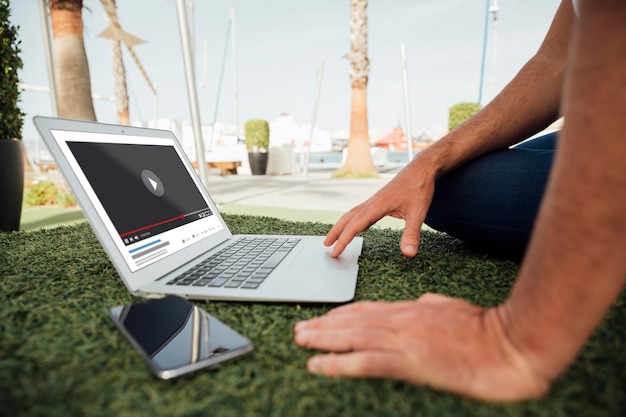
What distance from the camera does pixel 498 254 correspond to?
4.59 ft

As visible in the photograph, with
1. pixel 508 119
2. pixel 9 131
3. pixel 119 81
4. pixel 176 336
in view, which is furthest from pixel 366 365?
pixel 119 81

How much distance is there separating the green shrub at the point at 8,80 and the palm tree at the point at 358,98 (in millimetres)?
6728

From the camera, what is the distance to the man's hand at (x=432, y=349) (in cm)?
52

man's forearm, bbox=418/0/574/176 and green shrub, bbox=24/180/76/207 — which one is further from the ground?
man's forearm, bbox=418/0/574/176

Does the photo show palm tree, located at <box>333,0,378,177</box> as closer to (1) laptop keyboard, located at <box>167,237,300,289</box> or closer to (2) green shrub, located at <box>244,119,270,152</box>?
(2) green shrub, located at <box>244,119,270,152</box>

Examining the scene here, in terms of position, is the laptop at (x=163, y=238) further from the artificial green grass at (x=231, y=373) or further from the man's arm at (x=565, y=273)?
the man's arm at (x=565, y=273)

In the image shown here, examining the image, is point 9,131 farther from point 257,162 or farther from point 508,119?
point 257,162

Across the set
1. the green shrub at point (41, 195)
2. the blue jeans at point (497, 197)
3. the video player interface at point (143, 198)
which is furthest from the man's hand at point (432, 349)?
the green shrub at point (41, 195)

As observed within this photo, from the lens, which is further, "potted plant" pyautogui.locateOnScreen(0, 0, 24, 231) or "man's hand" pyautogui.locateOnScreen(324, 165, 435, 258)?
"potted plant" pyautogui.locateOnScreen(0, 0, 24, 231)

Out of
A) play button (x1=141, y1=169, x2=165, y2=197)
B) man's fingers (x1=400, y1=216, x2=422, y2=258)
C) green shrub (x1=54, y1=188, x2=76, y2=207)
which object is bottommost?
green shrub (x1=54, y1=188, x2=76, y2=207)

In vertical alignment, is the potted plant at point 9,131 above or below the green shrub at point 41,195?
above

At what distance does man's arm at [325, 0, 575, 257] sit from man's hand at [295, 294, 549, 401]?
537 mm

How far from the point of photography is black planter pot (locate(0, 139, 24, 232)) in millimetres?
2447

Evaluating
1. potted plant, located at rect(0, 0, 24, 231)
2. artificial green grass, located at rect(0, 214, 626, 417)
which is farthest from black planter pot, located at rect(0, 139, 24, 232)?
artificial green grass, located at rect(0, 214, 626, 417)
